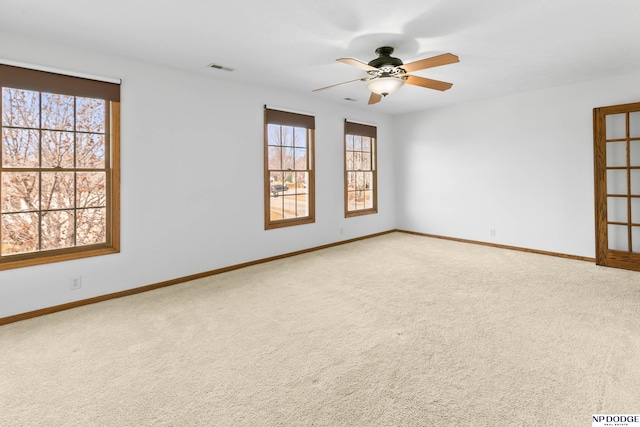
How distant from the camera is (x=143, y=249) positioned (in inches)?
147

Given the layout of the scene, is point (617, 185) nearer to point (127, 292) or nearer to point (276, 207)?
point (276, 207)

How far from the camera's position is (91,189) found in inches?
137

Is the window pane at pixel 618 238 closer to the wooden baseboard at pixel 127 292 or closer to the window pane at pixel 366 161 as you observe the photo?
the window pane at pixel 366 161

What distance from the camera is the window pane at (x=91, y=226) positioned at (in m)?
3.43

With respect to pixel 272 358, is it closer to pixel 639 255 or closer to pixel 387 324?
pixel 387 324

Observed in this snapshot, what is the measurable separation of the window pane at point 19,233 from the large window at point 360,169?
173 inches

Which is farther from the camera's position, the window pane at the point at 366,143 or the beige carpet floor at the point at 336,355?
the window pane at the point at 366,143

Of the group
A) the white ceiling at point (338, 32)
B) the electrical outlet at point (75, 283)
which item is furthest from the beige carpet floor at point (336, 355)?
the white ceiling at point (338, 32)

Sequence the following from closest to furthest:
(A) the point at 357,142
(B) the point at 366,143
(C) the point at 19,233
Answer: (C) the point at 19,233 < (A) the point at 357,142 < (B) the point at 366,143

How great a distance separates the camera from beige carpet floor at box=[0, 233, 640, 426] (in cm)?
177

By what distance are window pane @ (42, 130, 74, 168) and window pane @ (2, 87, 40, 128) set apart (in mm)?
143

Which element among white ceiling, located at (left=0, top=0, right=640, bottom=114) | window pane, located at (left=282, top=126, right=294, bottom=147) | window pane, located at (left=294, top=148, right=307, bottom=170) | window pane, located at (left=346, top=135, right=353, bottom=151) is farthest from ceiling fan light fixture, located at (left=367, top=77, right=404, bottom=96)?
window pane, located at (left=346, top=135, right=353, bottom=151)

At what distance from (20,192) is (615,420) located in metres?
4.70

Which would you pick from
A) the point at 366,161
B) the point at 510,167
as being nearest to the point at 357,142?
the point at 366,161
